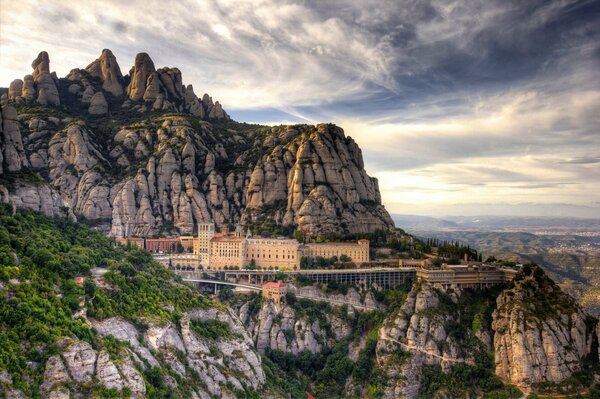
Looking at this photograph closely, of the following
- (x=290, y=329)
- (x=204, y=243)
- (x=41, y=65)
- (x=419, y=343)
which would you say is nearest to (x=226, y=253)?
(x=204, y=243)

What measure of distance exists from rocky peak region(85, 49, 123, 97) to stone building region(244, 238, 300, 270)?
94.4 metres

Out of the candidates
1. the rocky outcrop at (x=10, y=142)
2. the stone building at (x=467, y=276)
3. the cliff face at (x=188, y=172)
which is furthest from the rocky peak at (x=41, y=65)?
the stone building at (x=467, y=276)

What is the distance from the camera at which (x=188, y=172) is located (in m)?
154

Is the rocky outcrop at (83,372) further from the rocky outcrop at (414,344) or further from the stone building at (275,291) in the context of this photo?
the stone building at (275,291)

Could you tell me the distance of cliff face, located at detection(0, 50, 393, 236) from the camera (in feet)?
470

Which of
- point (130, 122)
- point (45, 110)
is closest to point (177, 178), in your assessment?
point (130, 122)

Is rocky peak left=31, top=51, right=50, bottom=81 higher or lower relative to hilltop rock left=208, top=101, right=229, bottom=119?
higher

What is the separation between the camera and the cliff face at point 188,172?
470 ft

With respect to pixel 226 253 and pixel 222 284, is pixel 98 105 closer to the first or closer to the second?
pixel 226 253

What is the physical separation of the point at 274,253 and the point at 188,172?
43160 mm

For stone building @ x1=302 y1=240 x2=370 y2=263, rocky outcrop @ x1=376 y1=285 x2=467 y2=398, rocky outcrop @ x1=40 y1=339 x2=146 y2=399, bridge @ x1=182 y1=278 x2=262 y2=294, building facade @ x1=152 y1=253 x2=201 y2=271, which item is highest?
stone building @ x1=302 y1=240 x2=370 y2=263

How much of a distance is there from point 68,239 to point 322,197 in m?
70.2

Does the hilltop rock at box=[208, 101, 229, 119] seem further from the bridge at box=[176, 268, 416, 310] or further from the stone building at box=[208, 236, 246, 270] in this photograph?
the bridge at box=[176, 268, 416, 310]

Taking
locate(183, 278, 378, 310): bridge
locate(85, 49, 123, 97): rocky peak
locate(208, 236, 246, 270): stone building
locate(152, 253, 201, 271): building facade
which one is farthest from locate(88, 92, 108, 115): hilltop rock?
locate(183, 278, 378, 310): bridge
